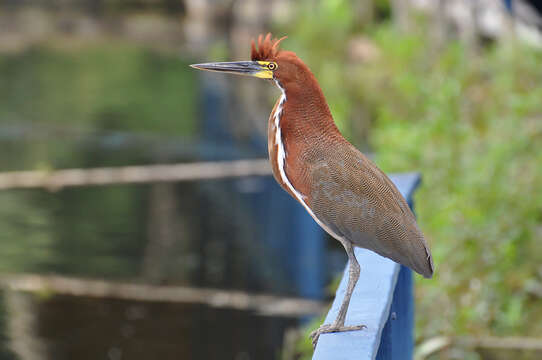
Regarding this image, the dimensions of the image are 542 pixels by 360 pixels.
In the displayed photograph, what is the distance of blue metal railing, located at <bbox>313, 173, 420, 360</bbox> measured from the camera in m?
1.67

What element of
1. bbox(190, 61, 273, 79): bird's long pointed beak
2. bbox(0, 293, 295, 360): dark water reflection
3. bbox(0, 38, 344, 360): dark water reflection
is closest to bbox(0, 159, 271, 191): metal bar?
bbox(0, 38, 344, 360): dark water reflection

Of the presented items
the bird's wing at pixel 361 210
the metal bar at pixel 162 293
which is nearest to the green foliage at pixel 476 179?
the metal bar at pixel 162 293

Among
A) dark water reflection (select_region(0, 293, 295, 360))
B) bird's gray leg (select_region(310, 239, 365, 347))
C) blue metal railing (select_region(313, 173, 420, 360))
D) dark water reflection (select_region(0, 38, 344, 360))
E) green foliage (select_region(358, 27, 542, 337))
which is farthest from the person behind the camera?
dark water reflection (select_region(0, 38, 344, 360))

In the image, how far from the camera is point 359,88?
8.43 meters

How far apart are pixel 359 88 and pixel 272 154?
666cm

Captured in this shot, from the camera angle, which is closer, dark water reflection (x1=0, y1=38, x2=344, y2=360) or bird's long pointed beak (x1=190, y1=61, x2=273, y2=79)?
bird's long pointed beak (x1=190, y1=61, x2=273, y2=79)

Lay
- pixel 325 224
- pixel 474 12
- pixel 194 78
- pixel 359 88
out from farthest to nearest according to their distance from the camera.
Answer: pixel 194 78
pixel 359 88
pixel 474 12
pixel 325 224

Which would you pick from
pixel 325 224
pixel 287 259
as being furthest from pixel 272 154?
pixel 287 259

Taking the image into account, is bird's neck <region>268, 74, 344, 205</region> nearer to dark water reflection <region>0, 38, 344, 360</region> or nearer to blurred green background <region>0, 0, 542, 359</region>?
blurred green background <region>0, 0, 542, 359</region>

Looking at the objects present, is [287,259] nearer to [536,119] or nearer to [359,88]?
[536,119]

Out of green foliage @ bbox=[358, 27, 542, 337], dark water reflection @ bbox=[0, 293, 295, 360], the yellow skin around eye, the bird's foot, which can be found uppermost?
the yellow skin around eye

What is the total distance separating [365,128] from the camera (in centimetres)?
816

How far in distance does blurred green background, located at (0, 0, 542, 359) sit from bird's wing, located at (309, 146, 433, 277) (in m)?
1.70

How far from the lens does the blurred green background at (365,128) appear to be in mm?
4301
